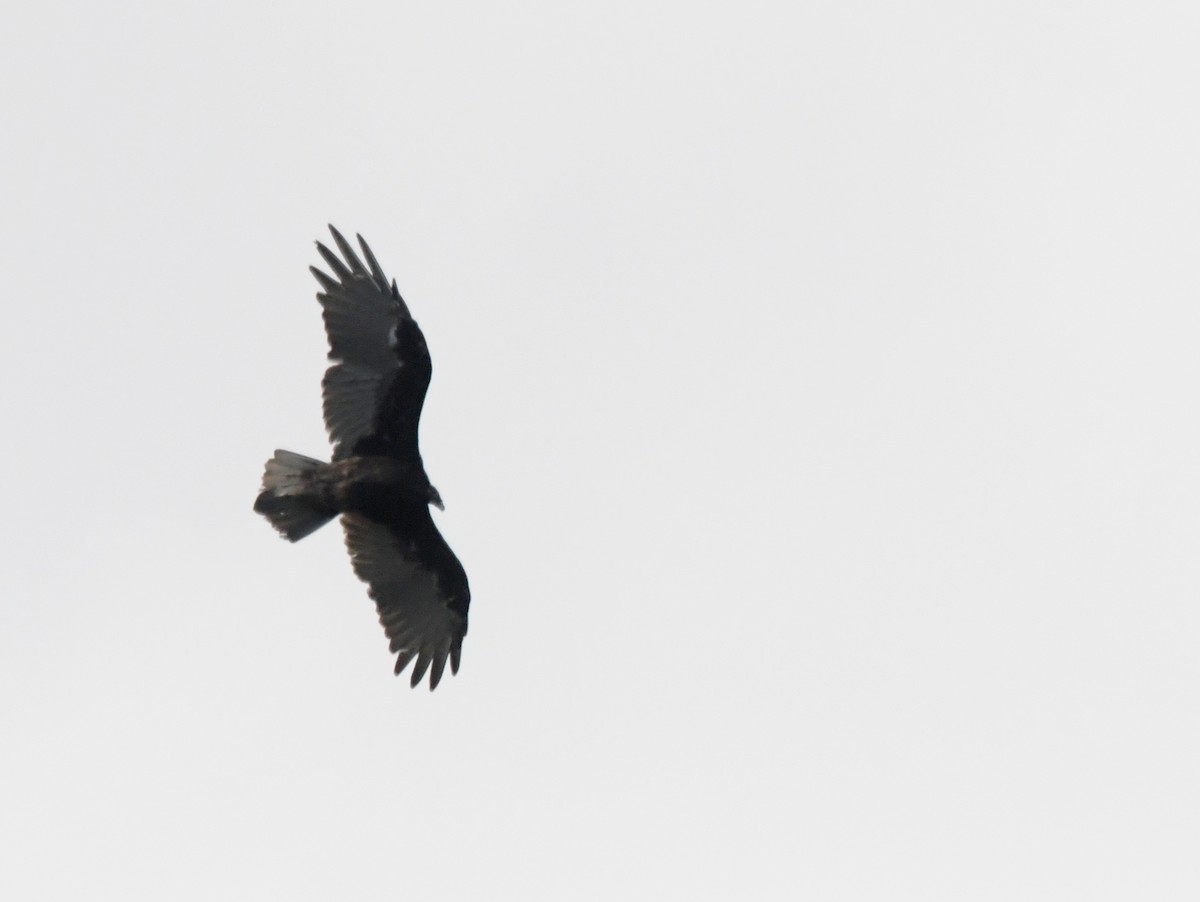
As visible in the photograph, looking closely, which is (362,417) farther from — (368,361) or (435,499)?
(435,499)

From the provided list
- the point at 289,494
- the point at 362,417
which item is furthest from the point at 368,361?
the point at 289,494

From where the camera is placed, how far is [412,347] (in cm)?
1939

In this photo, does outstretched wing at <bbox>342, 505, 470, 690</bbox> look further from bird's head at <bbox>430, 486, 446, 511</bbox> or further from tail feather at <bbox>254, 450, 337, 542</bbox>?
tail feather at <bbox>254, 450, 337, 542</bbox>

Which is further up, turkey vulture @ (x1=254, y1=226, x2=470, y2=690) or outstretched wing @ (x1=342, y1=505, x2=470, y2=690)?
turkey vulture @ (x1=254, y1=226, x2=470, y2=690)

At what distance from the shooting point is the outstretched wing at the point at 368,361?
19328 mm

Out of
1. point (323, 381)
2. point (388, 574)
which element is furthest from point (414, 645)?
point (323, 381)

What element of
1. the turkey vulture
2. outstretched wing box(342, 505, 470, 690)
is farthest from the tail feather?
outstretched wing box(342, 505, 470, 690)

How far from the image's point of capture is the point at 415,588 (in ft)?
67.3

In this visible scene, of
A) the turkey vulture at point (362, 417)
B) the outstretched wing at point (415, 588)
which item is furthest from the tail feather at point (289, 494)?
the outstretched wing at point (415, 588)

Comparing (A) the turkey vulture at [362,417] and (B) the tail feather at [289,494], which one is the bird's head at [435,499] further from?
Result: (B) the tail feather at [289,494]

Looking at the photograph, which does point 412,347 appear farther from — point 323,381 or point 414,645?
point 414,645

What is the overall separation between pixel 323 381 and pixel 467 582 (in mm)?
2611

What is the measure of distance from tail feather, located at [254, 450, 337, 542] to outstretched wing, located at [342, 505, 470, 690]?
79cm

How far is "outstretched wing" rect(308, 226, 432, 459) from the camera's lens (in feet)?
63.4
